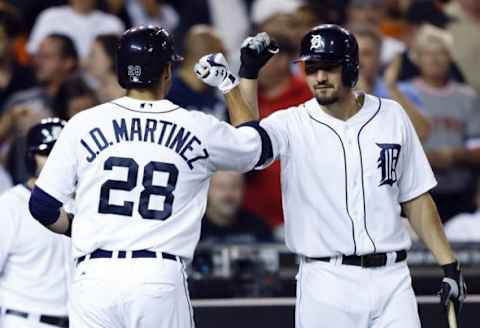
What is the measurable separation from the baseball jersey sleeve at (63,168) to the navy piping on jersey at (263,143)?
28.1 inches

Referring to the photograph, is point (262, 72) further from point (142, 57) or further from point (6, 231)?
point (142, 57)

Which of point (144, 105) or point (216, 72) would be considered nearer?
point (144, 105)

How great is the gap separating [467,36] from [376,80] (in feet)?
2.74

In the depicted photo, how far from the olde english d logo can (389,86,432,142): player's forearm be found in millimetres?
3417

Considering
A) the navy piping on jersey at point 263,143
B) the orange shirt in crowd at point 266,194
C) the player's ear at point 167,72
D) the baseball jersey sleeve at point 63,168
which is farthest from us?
the orange shirt in crowd at point 266,194

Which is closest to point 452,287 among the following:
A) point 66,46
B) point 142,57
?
point 142,57

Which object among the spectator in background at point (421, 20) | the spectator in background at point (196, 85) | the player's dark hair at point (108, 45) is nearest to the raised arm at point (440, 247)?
the spectator in background at point (196, 85)

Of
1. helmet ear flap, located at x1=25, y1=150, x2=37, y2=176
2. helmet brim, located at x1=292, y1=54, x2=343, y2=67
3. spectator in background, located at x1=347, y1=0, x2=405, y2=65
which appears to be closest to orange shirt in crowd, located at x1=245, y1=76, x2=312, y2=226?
spectator in background, located at x1=347, y1=0, x2=405, y2=65

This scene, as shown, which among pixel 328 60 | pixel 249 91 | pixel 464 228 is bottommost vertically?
pixel 464 228

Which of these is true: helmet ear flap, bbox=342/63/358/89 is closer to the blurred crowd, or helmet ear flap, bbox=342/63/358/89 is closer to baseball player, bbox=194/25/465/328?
baseball player, bbox=194/25/465/328

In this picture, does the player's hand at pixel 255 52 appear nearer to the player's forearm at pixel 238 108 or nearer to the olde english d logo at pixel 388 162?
the player's forearm at pixel 238 108

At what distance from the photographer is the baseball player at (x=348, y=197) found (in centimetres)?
473

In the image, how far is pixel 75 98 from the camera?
27.4 feet

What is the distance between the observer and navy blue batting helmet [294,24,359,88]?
15.8 ft
